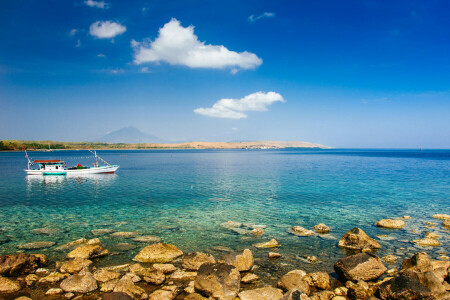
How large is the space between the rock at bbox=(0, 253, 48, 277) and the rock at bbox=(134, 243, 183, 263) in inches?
209

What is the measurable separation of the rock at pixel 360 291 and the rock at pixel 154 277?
28.9 feet

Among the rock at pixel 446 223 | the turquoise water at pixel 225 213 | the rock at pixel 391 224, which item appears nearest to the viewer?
the turquoise water at pixel 225 213

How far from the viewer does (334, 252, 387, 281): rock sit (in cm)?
1357

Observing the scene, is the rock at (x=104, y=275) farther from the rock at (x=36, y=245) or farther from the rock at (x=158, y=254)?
the rock at (x=36, y=245)

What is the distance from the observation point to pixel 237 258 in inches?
590

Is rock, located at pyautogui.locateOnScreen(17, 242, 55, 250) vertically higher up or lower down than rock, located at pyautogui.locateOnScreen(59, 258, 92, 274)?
lower down

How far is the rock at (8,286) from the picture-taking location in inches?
500

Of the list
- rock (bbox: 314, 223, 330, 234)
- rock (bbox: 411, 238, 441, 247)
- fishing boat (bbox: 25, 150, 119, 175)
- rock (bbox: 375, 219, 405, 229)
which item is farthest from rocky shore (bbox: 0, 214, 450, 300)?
fishing boat (bbox: 25, 150, 119, 175)

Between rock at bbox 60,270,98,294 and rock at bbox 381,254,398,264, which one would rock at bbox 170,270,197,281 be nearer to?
rock at bbox 60,270,98,294

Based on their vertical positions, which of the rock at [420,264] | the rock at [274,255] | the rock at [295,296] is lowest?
the rock at [274,255]

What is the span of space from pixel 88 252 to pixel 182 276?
21.5ft

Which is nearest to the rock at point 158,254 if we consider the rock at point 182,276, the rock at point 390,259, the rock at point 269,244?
the rock at point 182,276

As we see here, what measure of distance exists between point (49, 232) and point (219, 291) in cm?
1684

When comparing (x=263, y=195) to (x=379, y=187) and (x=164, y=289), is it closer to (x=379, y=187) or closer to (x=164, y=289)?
(x=379, y=187)
